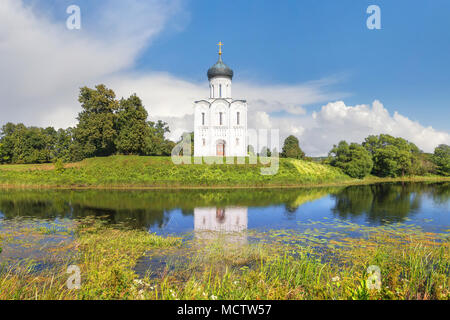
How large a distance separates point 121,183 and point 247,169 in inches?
577

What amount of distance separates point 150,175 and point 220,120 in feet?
47.0

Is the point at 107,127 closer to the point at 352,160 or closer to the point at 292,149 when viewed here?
the point at 292,149

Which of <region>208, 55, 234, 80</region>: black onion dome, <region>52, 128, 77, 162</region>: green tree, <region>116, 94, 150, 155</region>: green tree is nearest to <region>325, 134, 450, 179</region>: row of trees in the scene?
<region>208, 55, 234, 80</region>: black onion dome

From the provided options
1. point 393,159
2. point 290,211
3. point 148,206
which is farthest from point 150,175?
point 393,159

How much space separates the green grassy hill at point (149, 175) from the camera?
1217 inches

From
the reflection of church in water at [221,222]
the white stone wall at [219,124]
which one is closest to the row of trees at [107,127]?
the white stone wall at [219,124]

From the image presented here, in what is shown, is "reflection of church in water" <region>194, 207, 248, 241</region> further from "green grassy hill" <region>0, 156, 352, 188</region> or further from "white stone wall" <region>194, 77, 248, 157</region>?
"white stone wall" <region>194, 77, 248, 157</region>

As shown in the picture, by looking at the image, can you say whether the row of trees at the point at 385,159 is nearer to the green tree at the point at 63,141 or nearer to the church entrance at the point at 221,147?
the church entrance at the point at 221,147

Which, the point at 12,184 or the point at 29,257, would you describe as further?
the point at 12,184

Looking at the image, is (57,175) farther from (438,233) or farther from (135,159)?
(438,233)

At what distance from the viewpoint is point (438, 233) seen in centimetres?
1243

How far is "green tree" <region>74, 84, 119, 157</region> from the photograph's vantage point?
3638 cm

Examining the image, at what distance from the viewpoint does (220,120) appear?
41500 millimetres
